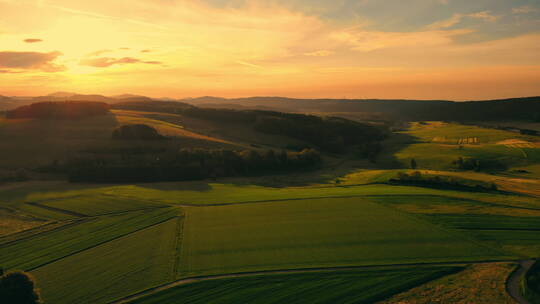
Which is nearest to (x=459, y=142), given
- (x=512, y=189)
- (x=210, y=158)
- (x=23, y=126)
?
(x=512, y=189)

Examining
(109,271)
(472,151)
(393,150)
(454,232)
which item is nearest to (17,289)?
(109,271)

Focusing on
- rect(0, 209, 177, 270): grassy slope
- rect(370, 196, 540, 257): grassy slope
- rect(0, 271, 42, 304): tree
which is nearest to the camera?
rect(0, 271, 42, 304): tree

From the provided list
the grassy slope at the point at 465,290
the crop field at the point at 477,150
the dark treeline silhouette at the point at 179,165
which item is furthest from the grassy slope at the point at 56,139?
the grassy slope at the point at 465,290

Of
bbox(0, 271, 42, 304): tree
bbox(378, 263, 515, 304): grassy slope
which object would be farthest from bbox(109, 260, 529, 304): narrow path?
bbox(0, 271, 42, 304): tree

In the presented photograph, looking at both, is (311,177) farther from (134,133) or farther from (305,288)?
(305,288)

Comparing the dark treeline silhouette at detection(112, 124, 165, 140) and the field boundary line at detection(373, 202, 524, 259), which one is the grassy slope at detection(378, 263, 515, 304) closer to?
the field boundary line at detection(373, 202, 524, 259)

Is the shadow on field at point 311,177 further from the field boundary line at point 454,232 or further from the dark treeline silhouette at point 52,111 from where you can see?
the dark treeline silhouette at point 52,111
